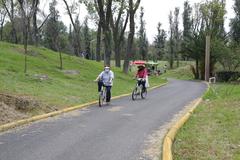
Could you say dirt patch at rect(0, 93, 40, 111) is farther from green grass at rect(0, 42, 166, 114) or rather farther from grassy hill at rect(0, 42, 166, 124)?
green grass at rect(0, 42, 166, 114)

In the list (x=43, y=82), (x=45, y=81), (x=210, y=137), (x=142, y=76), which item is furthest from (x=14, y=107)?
(x=142, y=76)

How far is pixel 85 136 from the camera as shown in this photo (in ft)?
39.1

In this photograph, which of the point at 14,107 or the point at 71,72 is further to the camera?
the point at 71,72

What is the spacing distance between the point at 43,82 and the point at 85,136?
1358 centimetres

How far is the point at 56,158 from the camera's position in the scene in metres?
9.22

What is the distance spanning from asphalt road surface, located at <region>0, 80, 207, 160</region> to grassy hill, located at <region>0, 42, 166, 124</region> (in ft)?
6.66

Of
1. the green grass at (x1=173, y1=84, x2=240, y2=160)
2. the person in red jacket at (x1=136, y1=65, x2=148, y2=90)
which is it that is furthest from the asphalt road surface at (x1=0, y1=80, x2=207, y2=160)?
the person in red jacket at (x1=136, y1=65, x2=148, y2=90)

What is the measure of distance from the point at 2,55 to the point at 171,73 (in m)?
58.4

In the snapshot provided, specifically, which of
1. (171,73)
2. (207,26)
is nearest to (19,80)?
(207,26)

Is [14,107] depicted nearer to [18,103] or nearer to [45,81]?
[18,103]

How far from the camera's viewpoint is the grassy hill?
18.7m

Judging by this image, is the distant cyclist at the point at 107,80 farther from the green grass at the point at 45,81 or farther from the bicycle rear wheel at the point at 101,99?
the green grass at the point at 45,81

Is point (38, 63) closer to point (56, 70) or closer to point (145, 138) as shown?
point (56, 70)

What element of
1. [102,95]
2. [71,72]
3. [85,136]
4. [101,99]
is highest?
[71,72]
